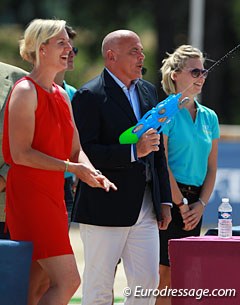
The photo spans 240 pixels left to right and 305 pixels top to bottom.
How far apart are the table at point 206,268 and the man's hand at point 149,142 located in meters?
0.68

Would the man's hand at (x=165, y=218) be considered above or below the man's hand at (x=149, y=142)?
below

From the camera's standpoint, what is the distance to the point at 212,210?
12.7 meters

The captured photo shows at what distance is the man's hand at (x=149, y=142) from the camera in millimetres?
6031

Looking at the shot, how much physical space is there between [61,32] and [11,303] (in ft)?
5.13

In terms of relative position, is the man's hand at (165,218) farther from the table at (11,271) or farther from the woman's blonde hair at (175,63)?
the table at (11,271)

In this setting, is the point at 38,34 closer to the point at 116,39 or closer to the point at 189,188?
the point at 116,39

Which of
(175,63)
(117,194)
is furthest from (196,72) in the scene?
(117,194)

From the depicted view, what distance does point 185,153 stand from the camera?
22.6 feet

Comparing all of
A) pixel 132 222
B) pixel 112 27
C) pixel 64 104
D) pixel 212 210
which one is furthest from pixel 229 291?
pixel 112 27

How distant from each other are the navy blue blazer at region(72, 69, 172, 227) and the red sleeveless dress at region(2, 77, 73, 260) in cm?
68

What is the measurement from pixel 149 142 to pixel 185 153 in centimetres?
91

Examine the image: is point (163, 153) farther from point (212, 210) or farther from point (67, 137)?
point (212, 210)

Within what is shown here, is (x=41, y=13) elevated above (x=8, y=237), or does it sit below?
above

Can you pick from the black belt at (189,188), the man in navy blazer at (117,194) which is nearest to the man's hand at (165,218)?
the man in navy blazer at (117,194)
